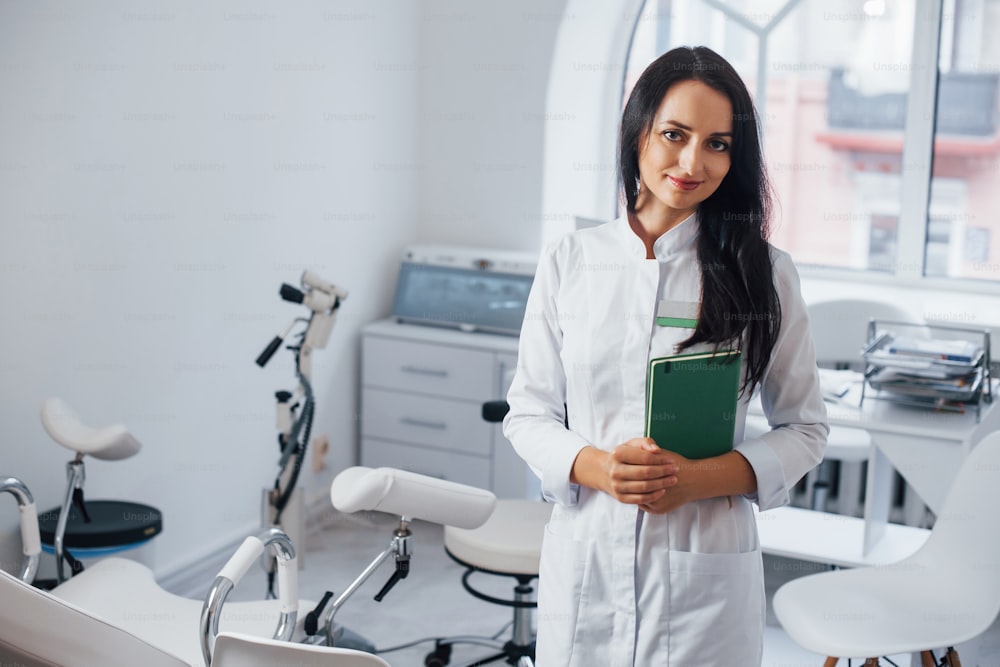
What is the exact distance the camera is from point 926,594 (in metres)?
2.30

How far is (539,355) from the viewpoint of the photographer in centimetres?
161

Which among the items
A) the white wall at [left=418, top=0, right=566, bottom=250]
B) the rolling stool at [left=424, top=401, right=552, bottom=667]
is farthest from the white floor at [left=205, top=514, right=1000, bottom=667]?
the white wall at [left=418, top=0, right=566, bottom=250]

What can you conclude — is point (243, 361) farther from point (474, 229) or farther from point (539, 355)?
point (539, 355)

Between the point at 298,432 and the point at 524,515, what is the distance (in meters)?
0.77

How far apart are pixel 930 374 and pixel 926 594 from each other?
68 centimetres

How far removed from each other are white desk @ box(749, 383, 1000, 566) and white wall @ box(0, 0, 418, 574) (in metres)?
1.66

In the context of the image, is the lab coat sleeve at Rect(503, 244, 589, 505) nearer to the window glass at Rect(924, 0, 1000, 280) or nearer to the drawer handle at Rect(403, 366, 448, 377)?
the drawer handle at Rect(403, 366, 448, 377)

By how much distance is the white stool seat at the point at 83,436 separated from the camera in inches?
99.4

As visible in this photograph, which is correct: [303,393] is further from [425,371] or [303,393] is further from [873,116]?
[873,116]

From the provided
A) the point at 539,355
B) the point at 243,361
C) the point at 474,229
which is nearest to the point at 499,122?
the point at 474,229

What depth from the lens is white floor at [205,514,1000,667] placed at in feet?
9.94

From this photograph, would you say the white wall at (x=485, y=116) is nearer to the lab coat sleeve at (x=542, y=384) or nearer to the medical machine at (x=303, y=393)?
the medical machine at (x=303, y=393)

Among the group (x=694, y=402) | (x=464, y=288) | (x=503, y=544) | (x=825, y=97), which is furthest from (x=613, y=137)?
(x=694, y=402)

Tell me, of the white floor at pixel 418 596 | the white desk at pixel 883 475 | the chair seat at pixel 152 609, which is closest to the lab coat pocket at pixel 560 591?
the chair seat at pixel 152 609
